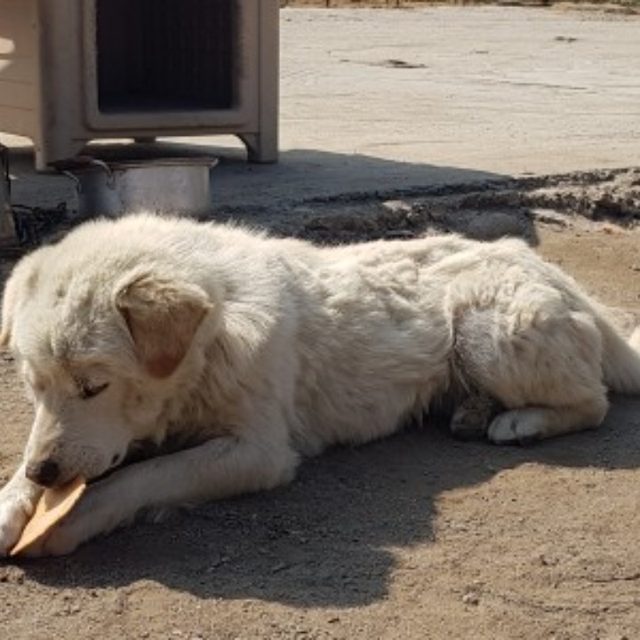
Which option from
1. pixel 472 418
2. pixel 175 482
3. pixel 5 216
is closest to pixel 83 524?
pixel 175 482

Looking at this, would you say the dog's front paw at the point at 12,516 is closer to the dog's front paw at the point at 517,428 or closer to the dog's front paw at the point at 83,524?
the dog's front paw at the point at 83,524

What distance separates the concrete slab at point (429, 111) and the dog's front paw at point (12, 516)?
467cm

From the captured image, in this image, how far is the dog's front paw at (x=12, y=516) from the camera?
4.39 m

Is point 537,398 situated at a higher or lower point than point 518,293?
lower

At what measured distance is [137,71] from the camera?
12578 mm

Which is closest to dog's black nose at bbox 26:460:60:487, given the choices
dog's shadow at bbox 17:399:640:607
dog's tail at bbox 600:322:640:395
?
dog's shadow at bbox 17:399:640:607

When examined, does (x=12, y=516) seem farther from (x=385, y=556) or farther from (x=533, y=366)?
(x=533, y=366)

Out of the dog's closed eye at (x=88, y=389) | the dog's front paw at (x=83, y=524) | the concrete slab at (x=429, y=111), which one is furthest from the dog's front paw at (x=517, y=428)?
the concrete slab at (x=429, y=111)

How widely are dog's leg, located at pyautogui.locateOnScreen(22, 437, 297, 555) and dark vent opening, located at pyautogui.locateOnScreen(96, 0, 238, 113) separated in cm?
616

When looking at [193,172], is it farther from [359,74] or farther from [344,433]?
[359,74]

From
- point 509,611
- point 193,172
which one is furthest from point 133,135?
point 509,611

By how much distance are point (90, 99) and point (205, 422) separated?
550 cm

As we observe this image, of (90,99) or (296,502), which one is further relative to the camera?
(90,99)

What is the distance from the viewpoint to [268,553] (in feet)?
14.8
